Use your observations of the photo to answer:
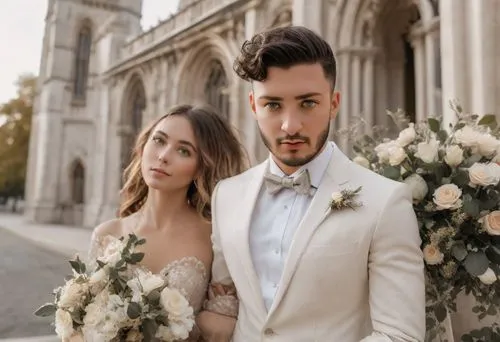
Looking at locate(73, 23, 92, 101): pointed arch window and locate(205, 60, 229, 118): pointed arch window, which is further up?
locate(73, 23, 92, 101): pointed arch window

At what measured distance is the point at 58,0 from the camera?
26.1 meters

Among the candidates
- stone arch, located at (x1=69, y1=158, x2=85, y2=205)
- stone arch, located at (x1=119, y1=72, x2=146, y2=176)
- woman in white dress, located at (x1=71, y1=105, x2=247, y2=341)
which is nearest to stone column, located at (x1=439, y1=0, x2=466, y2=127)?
woman in white dress, located at (x1=71, y1=105, x2=247, y2=341)

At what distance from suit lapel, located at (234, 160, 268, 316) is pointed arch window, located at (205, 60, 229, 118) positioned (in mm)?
12470

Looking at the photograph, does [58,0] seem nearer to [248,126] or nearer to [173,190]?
[248,126]

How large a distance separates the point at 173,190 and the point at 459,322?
183 centimetres

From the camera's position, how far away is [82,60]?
26812 mm

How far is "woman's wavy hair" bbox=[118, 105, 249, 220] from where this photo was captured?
1934 millimetres

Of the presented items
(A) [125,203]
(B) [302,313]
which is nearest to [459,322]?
(B) [302,313]

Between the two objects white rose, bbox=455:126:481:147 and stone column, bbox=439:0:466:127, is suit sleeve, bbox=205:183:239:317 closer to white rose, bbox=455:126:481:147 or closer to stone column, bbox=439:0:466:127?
white rose, bbox=455:126:481:147

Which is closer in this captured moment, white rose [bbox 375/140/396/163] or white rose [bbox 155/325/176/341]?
white rose [bbox 155/325/176/341]

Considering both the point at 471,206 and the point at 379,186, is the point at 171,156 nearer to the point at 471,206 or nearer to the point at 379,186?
the point at 379,186

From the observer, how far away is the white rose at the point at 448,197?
171cm

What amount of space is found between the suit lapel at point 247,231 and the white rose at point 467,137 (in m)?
0.96

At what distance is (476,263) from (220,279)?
1.03 metres
